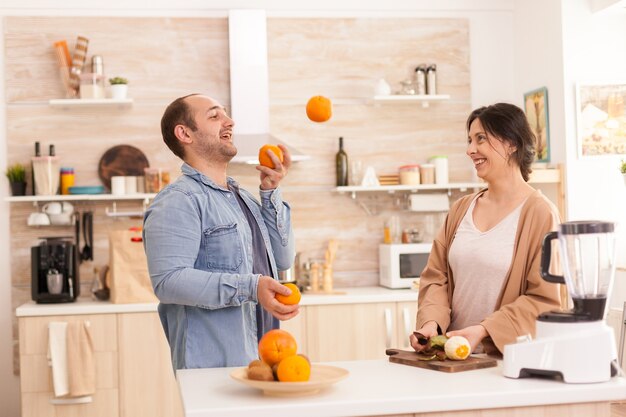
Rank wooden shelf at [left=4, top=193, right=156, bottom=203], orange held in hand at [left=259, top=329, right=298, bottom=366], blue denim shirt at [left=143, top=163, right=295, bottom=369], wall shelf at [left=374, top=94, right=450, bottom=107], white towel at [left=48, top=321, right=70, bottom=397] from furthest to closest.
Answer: wall shelf at [left=374, top=94, right=450, bottom=107]
wooden shelf at [left=4, top=193, right=156, bottom=203]
white towel at [left=48, top=321, right=70, bottom=397]
blue denim shirt at [left=143, top=163, right=295, bottom=369]
orange held in hand at [left=259, top=329, right=298, bottom=366]

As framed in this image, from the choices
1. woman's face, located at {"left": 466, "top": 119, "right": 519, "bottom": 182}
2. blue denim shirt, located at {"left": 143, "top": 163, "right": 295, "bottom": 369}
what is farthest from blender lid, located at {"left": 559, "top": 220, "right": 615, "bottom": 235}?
blue denim shirt, located at {"left": 143, "top": 163, "right": 295, "bottom": 369}

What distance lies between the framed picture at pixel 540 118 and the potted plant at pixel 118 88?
7.86ft

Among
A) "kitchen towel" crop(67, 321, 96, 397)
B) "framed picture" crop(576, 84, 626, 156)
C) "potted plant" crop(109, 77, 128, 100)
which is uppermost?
"potted plant" crop(109, 77, 128, 100)

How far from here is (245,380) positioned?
1.84 meters

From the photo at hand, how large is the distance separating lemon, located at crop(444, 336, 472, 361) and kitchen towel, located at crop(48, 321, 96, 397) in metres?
2.67

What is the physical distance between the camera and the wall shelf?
4973mm

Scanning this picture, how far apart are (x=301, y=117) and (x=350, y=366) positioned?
302 centimetres

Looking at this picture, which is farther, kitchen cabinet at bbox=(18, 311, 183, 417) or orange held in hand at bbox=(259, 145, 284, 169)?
kitchen cabinet at bbox=(18, 311, 183, 417)

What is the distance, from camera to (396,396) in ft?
5.95

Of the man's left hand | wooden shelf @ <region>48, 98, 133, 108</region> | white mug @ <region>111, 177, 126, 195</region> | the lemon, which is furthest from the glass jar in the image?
the lemon

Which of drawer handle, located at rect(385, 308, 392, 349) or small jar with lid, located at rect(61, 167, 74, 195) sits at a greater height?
Result: small jar with lid, located at rect(61, 167, 74, 195)

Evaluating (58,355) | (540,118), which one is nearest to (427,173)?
(540,118)

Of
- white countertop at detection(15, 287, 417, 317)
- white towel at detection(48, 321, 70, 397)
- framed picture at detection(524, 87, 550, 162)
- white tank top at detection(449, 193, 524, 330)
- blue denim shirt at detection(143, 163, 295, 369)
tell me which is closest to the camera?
blue denim shirt at detection(143, 163, 295, 369)

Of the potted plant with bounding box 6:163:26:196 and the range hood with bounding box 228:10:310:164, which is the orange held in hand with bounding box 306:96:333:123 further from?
the potted plant with bounding box 6:163:26:196
